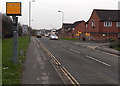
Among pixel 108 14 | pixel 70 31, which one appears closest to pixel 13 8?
pixel 108 14

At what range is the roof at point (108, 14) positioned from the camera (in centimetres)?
5944

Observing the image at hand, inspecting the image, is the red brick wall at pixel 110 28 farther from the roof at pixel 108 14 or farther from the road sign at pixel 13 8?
the road sign at pixel 13 8

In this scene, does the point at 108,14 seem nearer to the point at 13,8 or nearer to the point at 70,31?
the point at 70,31

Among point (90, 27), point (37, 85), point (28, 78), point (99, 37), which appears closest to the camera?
point (37, 85)

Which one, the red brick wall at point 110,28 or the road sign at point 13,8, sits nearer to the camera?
the road sign at point 13,8

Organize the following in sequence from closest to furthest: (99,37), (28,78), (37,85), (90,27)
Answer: (37,85)
(28,78)
(99,37)
(90,27)

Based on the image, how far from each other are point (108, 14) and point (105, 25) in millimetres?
3611

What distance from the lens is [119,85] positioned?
333 inches

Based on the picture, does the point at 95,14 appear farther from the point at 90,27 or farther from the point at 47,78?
the point at 47,78

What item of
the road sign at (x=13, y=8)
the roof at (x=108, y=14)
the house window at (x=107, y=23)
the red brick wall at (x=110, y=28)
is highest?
the roof at (x=108, y=14)

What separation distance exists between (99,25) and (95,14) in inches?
160

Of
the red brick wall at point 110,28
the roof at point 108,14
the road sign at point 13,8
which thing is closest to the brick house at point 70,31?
the roof at point 108,14

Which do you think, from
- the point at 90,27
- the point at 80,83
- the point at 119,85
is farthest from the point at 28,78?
the point at 90,27

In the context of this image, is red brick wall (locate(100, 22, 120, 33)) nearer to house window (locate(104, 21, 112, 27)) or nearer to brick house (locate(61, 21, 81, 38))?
house window (locate(104, 21, 112, 27))
